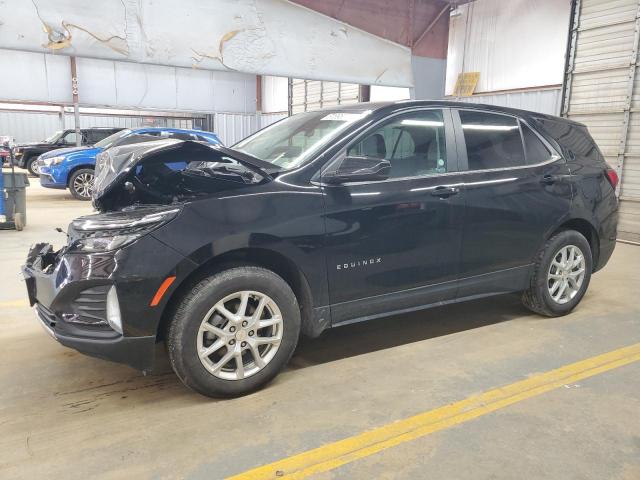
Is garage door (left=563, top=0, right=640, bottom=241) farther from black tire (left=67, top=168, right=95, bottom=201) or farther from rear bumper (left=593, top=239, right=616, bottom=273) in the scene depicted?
black tire (left=67, top=168, right=95, bottom=201)

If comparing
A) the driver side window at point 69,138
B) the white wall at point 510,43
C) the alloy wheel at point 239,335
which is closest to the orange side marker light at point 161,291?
the alloy wheel at point 239,335

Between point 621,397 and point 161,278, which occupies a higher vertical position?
point 161,278

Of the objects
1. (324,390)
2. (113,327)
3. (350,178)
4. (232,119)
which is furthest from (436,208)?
(232,119)

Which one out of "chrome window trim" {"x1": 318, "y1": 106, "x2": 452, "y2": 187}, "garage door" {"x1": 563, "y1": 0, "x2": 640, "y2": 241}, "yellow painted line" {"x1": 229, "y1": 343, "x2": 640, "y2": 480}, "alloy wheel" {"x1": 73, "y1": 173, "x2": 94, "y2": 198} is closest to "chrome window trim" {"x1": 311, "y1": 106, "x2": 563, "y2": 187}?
"chrome window trim" {"x1": 318, "y1": 106, "x2": 452, "y2": 187}

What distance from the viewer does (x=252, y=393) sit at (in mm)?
2682

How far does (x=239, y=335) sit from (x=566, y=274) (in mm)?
2695

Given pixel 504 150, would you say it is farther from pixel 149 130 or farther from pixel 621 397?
pixel 149 130

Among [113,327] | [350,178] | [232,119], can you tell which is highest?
[232,119]

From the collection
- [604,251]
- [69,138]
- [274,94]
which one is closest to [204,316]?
[604,251]

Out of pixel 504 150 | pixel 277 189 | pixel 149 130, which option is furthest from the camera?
pixel 149 130

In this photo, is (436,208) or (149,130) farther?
(149,130)

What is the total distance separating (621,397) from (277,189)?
7.18 ft

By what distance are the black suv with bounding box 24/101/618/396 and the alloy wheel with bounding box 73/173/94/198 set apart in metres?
8.18

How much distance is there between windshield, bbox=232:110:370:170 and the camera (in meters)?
2.92
